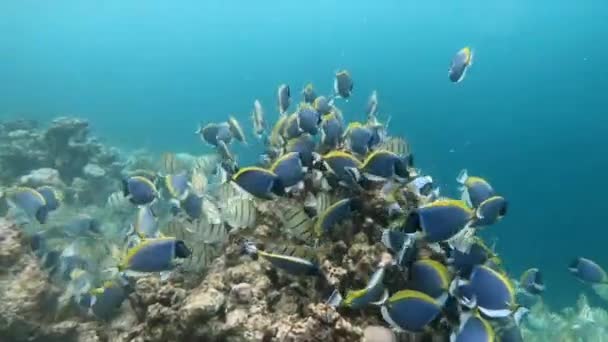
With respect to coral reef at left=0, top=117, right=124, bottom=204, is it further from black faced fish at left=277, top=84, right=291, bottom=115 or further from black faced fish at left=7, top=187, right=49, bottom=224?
black faced fish at left=277, top=84, right=291, bottom=115

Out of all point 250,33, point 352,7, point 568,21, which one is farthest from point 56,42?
point 568,21

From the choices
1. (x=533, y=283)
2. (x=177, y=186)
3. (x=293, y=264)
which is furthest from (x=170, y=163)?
(x=533, y=283)

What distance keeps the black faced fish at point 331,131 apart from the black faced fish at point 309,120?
0.26 ft

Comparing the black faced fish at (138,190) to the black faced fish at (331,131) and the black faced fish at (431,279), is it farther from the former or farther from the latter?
the black faced fish at (431,279)

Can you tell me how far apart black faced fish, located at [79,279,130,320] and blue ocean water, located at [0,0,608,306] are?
26.4 ft

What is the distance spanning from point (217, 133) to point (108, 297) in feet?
9.12

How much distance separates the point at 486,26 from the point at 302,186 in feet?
409

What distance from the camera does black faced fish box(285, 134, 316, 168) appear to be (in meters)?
4.64

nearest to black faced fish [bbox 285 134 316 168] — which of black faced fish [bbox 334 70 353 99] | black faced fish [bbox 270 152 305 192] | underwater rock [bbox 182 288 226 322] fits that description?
black faced fish [bbox 270 152 305 192]

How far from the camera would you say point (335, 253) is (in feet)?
14.1

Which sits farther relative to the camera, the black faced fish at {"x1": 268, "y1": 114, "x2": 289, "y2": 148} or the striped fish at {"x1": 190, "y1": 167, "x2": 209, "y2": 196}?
the black faced fish at {"x1": 268, "y1": 114, "x2": 289, "y2": 148}

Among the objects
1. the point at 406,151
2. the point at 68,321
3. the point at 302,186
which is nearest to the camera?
→ the point at 302,186

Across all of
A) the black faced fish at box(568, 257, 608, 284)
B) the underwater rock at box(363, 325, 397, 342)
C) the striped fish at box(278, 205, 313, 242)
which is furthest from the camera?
the black faced fish at box(568, 257, 608, 284)

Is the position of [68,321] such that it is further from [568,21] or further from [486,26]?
[486,26]
